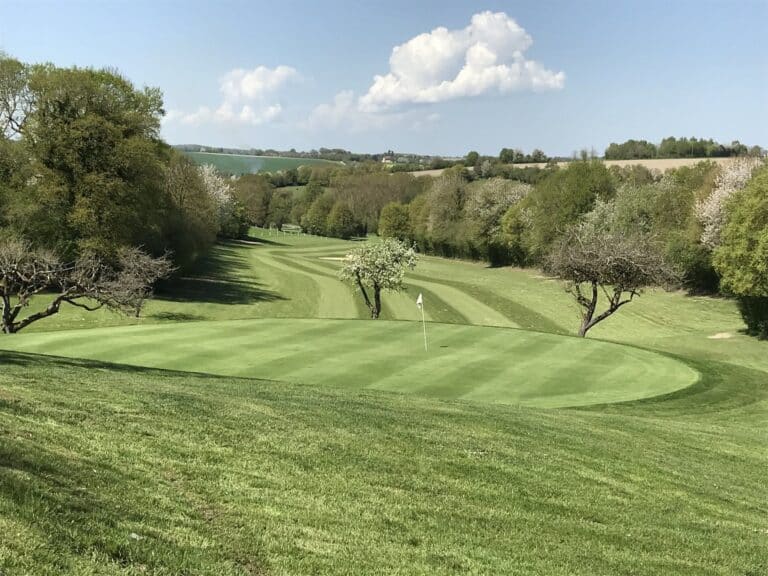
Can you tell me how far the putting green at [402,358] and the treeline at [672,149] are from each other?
442 feet

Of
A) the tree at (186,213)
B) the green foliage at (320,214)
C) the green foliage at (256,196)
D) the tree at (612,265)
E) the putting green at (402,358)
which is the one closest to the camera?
the putting green at (402,358)

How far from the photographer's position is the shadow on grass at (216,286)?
165 ft

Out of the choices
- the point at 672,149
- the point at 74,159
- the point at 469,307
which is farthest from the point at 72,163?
the point at 672,149

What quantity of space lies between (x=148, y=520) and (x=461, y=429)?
285 inches

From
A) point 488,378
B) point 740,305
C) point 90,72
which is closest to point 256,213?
point 90,72

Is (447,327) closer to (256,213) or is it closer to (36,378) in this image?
(36,378)

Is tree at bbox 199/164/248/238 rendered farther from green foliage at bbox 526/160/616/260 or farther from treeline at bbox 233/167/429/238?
green foliage at bbox 526/160/616/260

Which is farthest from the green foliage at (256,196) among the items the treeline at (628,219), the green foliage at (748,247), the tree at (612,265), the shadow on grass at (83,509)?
the shadow on grass at (83,509)

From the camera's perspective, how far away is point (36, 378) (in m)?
11.2

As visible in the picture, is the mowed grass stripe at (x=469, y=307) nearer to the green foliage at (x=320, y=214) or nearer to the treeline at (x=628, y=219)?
the treeline at (x=628, y=219)

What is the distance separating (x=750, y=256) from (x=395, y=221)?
3291 inches

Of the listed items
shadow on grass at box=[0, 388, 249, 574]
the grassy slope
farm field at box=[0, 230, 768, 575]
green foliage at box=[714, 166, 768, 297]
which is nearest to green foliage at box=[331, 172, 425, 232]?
green foliage at box=[714, 166, 768, 297]

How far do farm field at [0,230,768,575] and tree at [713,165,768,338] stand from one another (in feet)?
58.3

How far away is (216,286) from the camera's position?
185 ft
